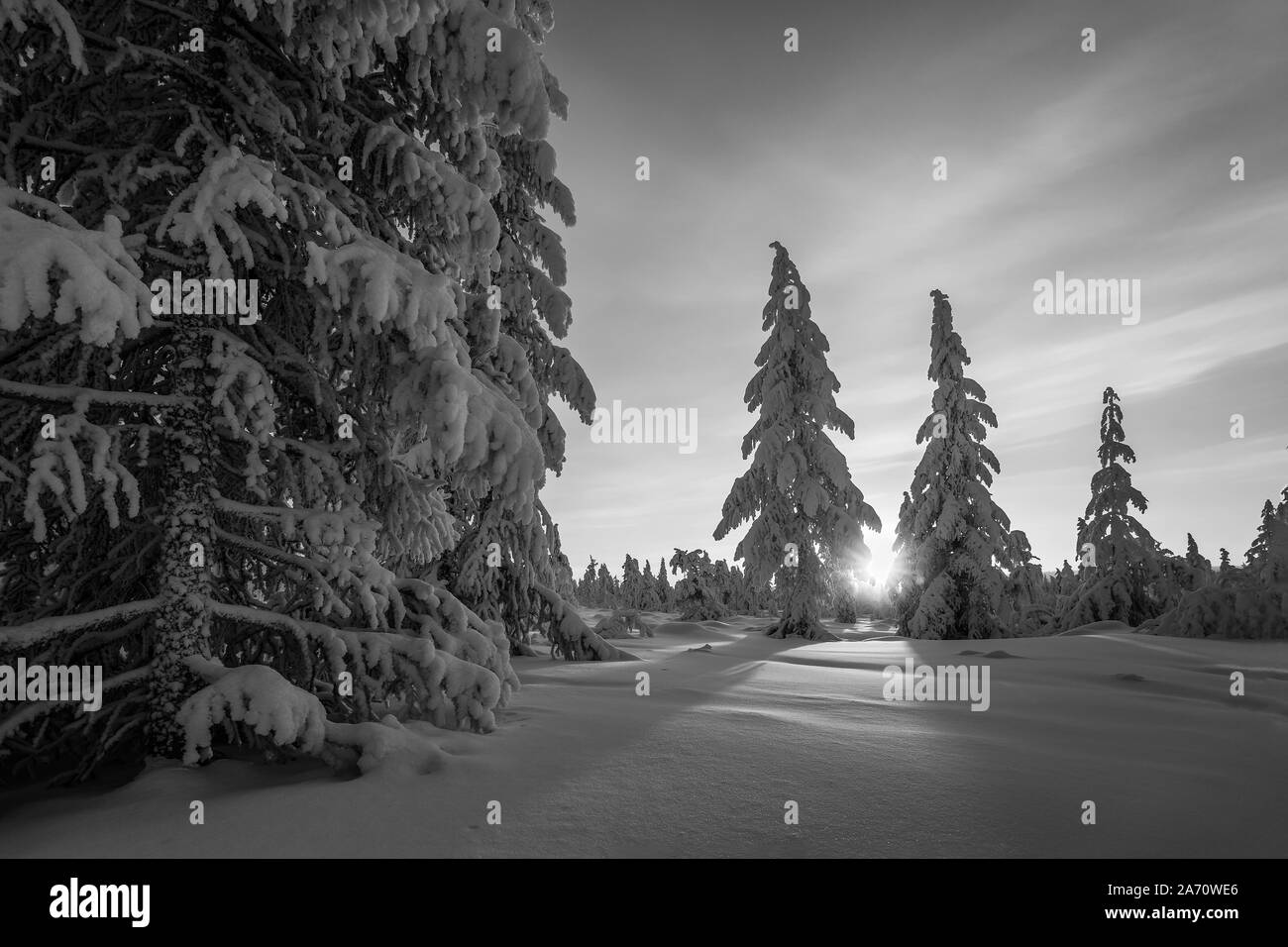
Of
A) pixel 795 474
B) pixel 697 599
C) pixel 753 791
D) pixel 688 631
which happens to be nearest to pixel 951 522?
pixel 795 474

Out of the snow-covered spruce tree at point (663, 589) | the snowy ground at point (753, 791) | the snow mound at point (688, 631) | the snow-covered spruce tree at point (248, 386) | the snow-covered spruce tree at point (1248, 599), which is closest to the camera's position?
the snowy ground at point (753, 791)

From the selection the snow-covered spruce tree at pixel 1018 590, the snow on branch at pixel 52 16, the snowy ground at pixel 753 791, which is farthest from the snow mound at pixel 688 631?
the snow on branch at pixel 52 16

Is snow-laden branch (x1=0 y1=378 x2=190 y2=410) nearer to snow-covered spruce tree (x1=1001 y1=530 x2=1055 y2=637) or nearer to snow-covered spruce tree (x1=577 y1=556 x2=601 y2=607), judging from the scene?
snow-covered spruce tree (x1=1001 y1=530 x2=1055 y2=637)

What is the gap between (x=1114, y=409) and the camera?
2305cm

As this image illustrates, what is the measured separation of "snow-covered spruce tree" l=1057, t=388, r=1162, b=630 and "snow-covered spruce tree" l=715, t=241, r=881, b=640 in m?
9.56

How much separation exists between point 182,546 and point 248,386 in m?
0.97

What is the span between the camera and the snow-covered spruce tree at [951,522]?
57.2 ft

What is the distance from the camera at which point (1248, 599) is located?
37.2 ft

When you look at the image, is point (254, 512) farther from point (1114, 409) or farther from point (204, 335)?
point (1114, 409)

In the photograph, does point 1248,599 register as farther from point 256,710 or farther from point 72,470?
point 72,470

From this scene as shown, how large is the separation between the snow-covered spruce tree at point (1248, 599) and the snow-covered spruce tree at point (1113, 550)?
342 inches

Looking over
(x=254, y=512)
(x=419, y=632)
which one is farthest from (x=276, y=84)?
(x=419, y=632)

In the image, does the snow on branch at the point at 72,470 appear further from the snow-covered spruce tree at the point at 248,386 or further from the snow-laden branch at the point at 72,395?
the snow-laden branch at the point at 72,395

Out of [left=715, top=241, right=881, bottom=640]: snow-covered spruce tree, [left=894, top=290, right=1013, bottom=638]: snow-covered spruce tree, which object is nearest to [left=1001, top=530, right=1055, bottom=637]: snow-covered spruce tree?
[left=894, top=290, right=1013, bottom=638]: snow-covered spruce tree
